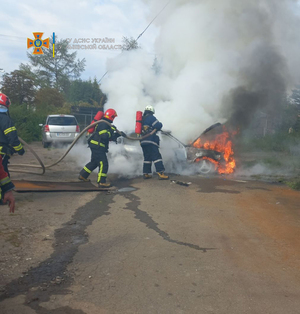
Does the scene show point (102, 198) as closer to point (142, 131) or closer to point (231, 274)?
point (142, 131)

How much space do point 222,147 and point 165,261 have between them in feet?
25.4

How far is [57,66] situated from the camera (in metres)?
50.3

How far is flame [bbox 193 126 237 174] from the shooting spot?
10.9m

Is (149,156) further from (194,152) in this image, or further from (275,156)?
(275,156)

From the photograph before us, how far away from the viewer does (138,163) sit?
1055 cm

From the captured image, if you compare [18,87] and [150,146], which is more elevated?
[18,87]

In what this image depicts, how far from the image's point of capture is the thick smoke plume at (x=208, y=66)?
1156 centimetres

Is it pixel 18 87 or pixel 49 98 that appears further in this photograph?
pixel 49 98

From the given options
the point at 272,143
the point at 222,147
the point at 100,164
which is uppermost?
the point at 222,147

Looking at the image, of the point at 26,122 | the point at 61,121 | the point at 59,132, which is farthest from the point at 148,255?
the point at 26,122

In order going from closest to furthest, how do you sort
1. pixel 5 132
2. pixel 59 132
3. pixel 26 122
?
pixel 5 132
pixel 59 132
pixel 26 122

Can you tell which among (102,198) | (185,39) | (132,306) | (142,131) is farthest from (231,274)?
(185,39)

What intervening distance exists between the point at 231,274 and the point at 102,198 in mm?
4135

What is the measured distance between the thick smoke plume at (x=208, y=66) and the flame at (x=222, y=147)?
0.48 metres
